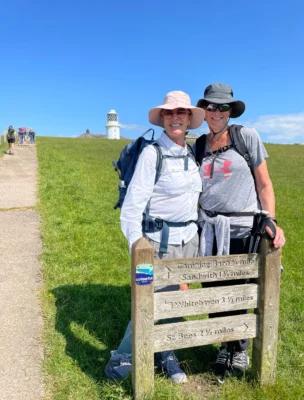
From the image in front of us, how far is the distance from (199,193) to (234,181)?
33cm

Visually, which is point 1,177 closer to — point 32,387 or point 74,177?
point 74,177

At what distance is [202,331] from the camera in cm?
320

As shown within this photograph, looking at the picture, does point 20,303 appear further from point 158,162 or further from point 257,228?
point 257,228

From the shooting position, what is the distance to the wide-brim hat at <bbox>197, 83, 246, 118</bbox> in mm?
3357

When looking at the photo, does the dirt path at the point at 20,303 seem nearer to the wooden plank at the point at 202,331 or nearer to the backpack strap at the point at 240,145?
the wooden plank at the point at 202,331

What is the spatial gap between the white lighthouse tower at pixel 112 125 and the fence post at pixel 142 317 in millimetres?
81776

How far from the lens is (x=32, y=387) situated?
131 inches

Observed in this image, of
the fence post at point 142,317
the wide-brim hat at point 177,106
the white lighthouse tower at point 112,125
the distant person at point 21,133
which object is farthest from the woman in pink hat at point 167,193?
the white lighthouse tower at point 112,125

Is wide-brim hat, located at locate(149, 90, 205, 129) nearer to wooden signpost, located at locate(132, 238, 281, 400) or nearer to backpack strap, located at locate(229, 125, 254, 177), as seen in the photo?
backpack strap, located at locate(229, 125, 254, 177)

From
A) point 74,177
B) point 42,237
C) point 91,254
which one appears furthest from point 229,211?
point 74,177

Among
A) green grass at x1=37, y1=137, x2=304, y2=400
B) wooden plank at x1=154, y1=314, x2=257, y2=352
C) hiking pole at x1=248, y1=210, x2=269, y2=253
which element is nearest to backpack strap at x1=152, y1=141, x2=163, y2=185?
hiking pole at x1=248, y1=210, x2=269, y2=253

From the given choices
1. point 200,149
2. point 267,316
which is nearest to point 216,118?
point 200,149

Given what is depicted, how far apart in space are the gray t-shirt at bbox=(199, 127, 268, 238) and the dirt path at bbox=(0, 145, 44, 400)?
222 centimetres

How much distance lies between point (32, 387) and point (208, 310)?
1656 millimetres
